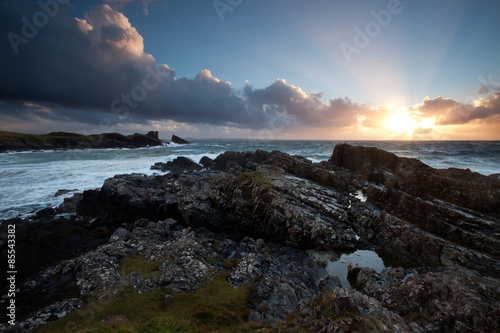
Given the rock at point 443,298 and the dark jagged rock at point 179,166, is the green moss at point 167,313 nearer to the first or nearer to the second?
the rock at point 443,298

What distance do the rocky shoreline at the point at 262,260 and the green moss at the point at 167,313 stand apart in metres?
0.06

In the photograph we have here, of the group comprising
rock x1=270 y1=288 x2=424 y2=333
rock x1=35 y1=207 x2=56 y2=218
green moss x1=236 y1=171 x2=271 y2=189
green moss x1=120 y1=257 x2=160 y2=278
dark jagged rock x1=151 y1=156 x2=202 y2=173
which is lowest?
rock x1=35 y1=207 x2=56 y2=218

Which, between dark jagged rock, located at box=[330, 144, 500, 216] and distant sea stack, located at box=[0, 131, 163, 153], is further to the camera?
distant sea stack, located at box=[0, 131, 163, 153]

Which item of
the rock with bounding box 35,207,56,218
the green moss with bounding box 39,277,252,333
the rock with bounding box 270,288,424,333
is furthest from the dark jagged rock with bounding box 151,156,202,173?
the rock with bounding box 270,288,424,333

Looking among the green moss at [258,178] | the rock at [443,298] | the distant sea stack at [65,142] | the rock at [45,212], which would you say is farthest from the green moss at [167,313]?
the distant sea stack at [65,142]

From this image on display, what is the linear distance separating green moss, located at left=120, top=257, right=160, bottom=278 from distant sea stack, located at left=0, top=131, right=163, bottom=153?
135 metres

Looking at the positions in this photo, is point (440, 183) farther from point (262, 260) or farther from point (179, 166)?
point (179, 166)

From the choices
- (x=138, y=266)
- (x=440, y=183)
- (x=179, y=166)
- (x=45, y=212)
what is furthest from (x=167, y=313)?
(x=179, y=166)

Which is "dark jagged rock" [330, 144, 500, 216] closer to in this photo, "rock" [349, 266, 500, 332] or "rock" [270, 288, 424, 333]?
"rock" [349, 266, 500, 332]

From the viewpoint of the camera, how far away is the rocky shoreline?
8141 millimetres

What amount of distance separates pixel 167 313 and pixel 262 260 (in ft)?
22.0

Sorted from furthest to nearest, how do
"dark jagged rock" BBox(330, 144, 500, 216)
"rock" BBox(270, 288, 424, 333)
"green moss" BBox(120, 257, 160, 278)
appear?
1. "dark jagged rock" BBox(330, 144, 500, 216)
2. "green moss" BBox(120, 257, 160, 278)
3. "rock" BBox(270, 288, 424, 333)

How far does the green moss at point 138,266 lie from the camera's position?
38.5 feet

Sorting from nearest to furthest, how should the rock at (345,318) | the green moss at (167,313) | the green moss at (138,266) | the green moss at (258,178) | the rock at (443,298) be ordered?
the rock at (345,318)
the rock at (443,298)
the green moss at (167,313)
the green moss at (138,266)
the green moss at (258,178)
